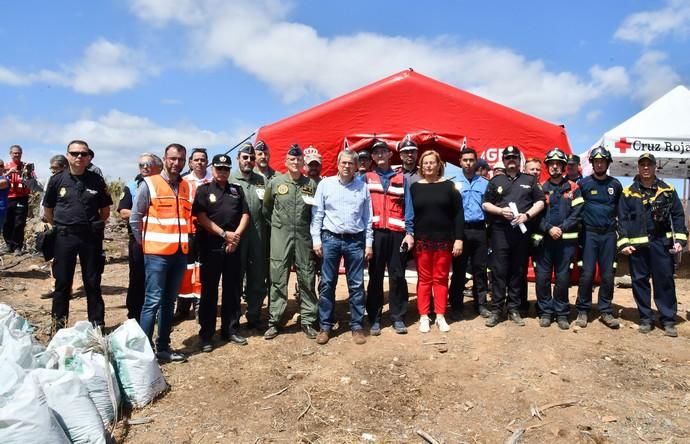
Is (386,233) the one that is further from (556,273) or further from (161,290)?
(161,290)

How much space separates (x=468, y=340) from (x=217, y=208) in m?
2.67

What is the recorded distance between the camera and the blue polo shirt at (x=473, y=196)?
16.9 feet

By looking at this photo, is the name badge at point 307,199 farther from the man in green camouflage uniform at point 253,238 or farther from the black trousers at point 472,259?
the black trousers at point 472,259

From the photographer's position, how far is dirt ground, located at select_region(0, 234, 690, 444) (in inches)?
121

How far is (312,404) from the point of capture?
11.2 ft

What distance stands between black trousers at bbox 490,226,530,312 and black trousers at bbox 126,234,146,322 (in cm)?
354

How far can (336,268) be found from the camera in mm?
4582

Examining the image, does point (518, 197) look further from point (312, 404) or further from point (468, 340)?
point (312, 404)

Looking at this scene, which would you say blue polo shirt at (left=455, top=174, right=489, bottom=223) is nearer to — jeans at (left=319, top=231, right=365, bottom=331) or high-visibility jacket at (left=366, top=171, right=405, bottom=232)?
high-visibility jacket at (left=366, top=171, right=405, bottom=232)

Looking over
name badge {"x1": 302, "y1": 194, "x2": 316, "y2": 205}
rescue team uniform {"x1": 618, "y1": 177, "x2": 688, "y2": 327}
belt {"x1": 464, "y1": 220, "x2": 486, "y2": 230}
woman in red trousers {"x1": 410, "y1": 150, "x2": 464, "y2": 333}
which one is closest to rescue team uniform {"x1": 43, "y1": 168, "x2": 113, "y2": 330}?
name badge {"x1": 302, "y1": 194, "x2": 316, "y2": 205}

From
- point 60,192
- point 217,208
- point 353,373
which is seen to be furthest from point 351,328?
point 60,192

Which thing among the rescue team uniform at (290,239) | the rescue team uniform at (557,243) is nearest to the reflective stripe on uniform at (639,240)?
the rescue team uniform at (557,243)

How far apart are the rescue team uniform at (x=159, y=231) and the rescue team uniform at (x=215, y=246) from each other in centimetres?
29

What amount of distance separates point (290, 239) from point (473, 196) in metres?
2.05
